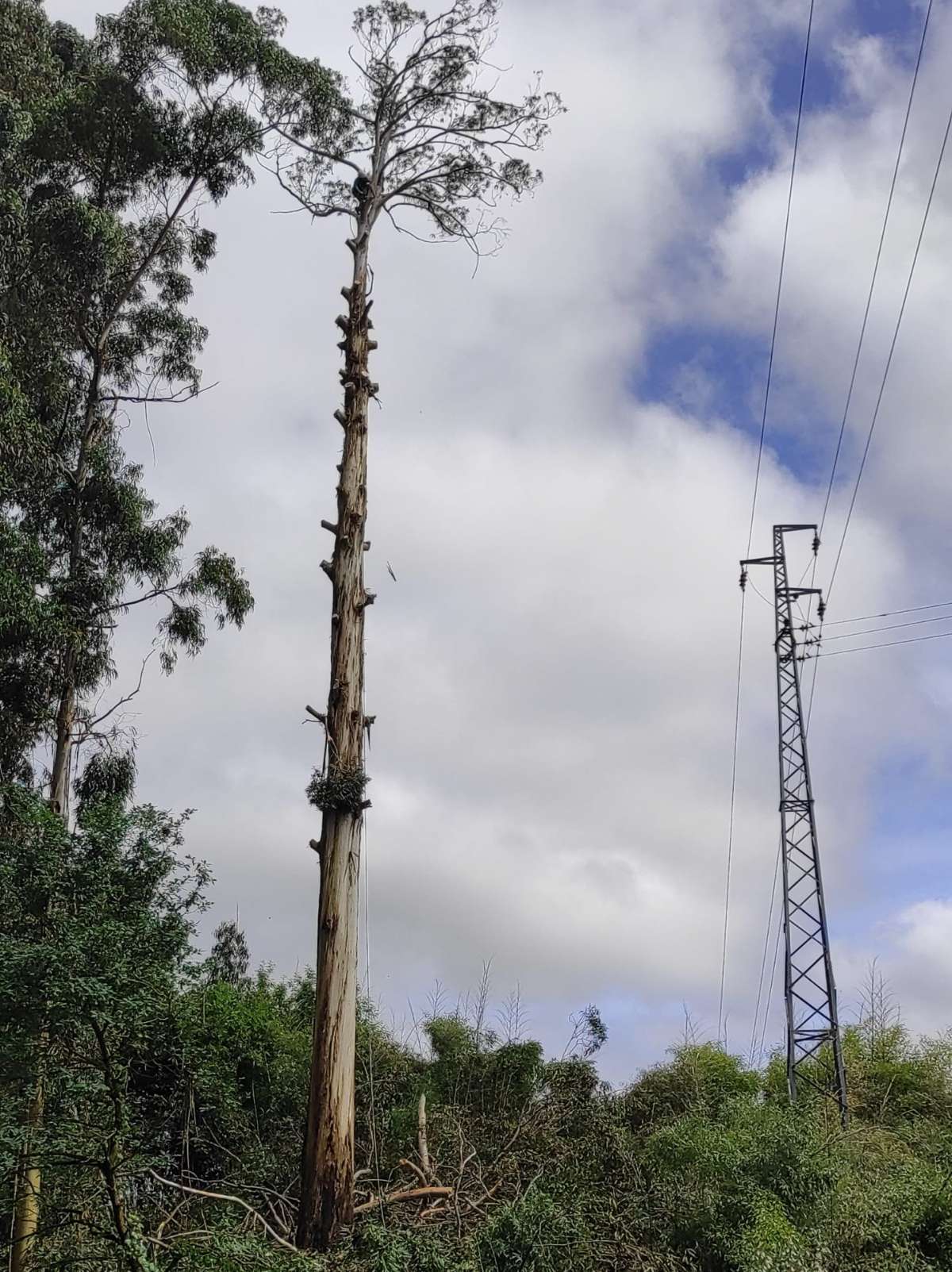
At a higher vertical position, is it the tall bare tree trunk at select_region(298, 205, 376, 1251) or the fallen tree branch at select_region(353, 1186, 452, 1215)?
the tall bare tree trunk at select_region(298, 205, 376, 1251)

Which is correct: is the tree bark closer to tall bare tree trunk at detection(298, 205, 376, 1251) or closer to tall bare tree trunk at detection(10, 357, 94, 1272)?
tall bare tree trunk at detection(10, 357, 94, 1272)

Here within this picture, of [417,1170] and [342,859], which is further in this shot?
[417,1170]

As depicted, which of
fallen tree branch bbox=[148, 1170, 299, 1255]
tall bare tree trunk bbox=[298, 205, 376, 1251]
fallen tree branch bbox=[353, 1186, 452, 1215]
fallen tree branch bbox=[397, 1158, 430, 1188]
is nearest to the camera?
fallen tree branch bbox=[148, 1170, 299, 1255]

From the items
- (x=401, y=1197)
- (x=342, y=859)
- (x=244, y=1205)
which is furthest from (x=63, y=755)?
(x=401, y=1197)

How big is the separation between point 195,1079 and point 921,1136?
784cm

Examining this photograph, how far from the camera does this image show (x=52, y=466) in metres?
14.2

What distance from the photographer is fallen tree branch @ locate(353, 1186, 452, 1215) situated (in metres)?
7.93

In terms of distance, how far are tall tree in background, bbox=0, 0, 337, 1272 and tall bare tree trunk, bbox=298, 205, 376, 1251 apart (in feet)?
15.3

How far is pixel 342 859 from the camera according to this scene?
27.6 feet

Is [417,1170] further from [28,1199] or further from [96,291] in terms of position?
[96,291]

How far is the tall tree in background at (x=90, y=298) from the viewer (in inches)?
525

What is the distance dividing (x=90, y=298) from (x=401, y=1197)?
11.7m

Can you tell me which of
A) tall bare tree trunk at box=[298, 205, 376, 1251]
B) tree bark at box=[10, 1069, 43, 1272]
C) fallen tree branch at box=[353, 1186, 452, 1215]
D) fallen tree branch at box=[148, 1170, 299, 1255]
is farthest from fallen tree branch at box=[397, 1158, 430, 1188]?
tree bark at box=[10, 1069, 43, 1272]

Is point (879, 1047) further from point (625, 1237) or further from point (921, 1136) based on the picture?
point (625, 1237)
